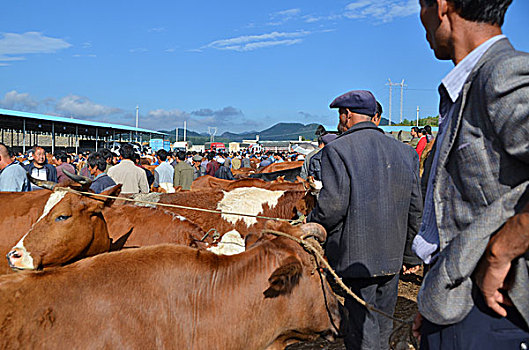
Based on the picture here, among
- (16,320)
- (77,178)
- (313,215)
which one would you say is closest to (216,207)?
(77,178)

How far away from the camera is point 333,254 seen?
3609 mm

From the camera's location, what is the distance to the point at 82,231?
4168 millimetres

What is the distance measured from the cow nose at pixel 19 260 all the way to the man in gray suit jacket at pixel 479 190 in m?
3.41

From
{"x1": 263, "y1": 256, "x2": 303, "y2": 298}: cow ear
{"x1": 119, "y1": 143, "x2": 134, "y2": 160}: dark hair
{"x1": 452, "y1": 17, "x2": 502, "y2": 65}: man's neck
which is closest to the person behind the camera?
{"x1": 452, "y1": 17, "x2": 502, "y2": 65}: man's neck

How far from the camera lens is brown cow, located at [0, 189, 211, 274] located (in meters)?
3.91

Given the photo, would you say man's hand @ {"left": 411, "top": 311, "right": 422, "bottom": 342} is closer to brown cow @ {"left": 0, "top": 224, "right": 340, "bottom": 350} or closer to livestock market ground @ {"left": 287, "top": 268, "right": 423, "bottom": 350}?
brown cow @ {"left": 0, "top": 224, "right": 340, "bottom": 350}

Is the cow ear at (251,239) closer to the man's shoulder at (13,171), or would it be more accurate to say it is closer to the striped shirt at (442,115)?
the striped shirt at (442,115)

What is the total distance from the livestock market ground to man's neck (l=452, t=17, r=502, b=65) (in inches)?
154

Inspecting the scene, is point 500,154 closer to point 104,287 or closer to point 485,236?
point 485,236

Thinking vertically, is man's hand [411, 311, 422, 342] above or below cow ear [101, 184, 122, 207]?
below

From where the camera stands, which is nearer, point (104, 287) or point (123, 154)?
point (104, 287)

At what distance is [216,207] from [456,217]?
16.5 feet

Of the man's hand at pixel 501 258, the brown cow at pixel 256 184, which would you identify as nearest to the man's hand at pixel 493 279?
the man's hand at pixel 501 258

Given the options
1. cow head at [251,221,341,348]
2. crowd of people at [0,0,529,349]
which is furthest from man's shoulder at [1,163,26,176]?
crowd of people at [0,0,529,349]
